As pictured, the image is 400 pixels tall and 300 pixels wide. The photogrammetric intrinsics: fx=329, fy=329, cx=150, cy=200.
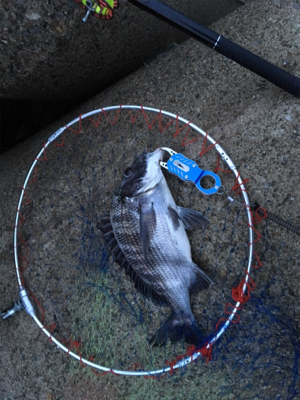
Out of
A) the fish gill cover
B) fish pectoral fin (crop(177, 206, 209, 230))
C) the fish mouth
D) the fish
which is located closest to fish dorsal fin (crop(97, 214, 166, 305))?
the fish

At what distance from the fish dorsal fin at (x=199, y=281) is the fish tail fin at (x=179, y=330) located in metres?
0.18

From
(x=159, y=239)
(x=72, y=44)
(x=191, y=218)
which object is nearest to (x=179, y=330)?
(x=159, y=239)

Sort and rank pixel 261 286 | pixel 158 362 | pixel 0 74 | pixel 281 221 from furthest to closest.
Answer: pixel 0 74 < pixel 158 362 < pixel 261 286 < pixel 281 221

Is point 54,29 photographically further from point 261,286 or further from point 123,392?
point 123,392

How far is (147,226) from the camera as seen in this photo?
82.7 inches

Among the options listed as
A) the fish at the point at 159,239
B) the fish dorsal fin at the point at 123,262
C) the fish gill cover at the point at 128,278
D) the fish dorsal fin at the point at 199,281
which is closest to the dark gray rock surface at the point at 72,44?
the fish gill cover at the point at 128,278

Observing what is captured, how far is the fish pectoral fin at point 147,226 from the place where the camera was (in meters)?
2.10

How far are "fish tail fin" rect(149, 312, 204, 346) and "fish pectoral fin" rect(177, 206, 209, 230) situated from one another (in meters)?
0.61

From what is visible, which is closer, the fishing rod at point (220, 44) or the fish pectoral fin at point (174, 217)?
the fishing rod at point (220, 44)

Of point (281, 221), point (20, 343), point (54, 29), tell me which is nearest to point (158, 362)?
point (20, 343)

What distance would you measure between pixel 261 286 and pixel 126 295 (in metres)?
0.95

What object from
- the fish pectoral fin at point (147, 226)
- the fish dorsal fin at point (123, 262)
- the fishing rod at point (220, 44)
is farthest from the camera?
the fish dorsal fin at point (123, 262)

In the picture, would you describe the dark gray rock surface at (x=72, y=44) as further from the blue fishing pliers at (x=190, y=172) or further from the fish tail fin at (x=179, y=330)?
the fish tail fin at (x=179, y=330)

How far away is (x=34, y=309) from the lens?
2.58 meters
